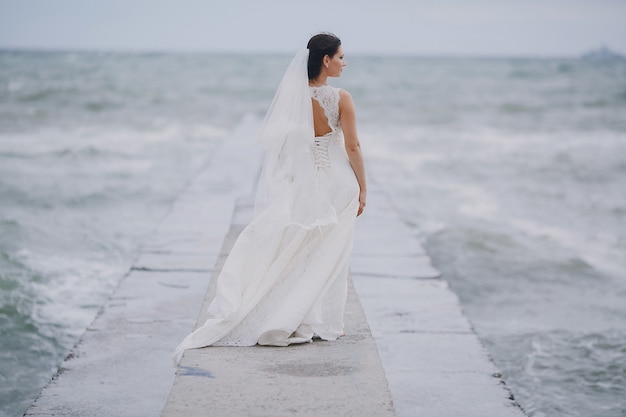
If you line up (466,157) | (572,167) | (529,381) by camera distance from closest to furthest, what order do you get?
(529,381), (572,167), (466,157)

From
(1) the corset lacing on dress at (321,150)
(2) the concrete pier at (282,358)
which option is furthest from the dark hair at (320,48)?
(2) the concrete pier at (282,358)

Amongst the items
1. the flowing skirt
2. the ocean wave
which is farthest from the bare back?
the ocean wave

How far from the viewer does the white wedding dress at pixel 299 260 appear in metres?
3.27

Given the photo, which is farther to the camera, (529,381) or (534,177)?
(534,177)

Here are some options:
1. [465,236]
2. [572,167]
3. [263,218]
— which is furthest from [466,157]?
[263,218]

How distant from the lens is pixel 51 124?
19188 mm

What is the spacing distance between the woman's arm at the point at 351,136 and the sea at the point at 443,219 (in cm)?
166

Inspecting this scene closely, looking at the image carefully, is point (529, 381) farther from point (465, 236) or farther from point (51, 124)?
point (51, 124)

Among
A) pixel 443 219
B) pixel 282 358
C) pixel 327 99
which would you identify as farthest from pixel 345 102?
pixel 443 219

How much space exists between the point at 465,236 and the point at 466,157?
677 cm

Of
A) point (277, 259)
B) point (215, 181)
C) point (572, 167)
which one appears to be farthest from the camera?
point (572, 167)

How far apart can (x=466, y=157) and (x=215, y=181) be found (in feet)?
23.5

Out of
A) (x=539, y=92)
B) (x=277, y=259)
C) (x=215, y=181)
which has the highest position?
(x=277, y=259)

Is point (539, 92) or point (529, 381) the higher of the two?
point (529, 381)
